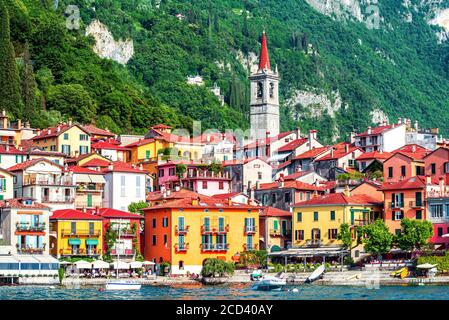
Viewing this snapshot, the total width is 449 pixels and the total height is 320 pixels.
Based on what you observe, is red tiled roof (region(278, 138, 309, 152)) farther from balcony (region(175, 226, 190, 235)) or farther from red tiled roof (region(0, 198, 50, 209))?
red tiled roof (region(0, 198, 50, 209))

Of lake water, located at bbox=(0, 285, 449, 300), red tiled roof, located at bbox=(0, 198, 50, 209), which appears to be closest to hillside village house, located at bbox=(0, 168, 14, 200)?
red tiled roof, located at bbox=(0, 198, 50, 209)

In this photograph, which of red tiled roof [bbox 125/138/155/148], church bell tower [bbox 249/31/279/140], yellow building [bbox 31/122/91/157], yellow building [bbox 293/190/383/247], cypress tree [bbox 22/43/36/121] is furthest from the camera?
church bell tower [bbox 249/31/279/140]

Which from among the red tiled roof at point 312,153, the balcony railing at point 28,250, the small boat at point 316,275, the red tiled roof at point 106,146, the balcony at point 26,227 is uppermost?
the red tiled roof at point 106,146

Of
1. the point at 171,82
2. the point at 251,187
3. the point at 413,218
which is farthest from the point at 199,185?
the point at 171,82

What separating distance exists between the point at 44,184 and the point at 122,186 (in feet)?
25.7

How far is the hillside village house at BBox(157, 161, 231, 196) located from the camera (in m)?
84.8

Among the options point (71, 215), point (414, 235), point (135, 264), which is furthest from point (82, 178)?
point (414, 235)

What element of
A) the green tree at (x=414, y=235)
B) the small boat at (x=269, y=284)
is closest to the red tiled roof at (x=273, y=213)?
the green tree at (x=414, y=235)

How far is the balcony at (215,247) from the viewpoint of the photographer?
69250 millimetres

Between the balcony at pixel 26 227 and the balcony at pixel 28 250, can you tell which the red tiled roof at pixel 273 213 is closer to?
the balcony at pixel 26 227

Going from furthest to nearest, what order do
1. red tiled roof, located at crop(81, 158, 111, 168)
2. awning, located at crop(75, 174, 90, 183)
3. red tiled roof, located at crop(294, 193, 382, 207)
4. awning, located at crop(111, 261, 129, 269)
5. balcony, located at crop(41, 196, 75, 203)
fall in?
1. red tiled roof, located at crop(81, 158, 111, 168)
2. awning, located at crop(75, 174, 90, 183)
3. balcony, located at crop(41, 196, 75, 203)
4. red tiled roof, located at crop(294, 193, 382, 207)
5. awning, located at crop(111, 261, 129, 269)

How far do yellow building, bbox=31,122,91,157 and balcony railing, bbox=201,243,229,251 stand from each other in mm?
24708

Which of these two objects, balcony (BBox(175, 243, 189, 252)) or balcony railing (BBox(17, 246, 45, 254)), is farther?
balcony (BBox(175, 243, 189, 252))

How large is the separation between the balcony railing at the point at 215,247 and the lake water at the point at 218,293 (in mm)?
9950
